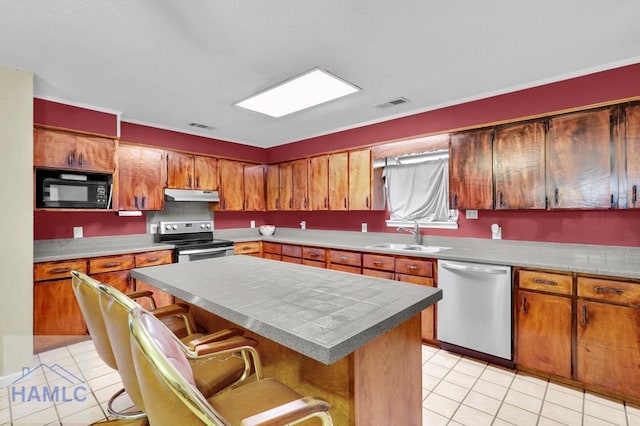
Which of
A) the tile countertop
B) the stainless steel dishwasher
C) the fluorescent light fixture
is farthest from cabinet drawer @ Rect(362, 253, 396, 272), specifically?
the fluorescent light fixture

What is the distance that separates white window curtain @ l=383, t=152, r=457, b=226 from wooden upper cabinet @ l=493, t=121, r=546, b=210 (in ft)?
2.20

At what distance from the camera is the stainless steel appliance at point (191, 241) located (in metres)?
4.11

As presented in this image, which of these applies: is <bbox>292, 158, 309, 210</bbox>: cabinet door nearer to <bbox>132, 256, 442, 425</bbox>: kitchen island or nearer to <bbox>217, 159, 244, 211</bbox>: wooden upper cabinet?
<bbox>217, 159, 244, 211</bbox>: wooden upper cabinet

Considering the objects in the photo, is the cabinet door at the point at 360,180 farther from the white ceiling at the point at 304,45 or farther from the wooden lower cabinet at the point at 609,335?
the wooden lower cabinet at the point at 609,335

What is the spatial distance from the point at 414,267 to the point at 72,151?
3802 mm

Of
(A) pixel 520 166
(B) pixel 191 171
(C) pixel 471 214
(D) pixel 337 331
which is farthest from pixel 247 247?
(D) pixel 337 331

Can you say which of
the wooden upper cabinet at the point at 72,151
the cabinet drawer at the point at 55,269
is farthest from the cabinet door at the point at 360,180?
the cabinet drawer at the point at 55,269

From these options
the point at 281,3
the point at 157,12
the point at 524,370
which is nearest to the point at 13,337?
the point at 157,12

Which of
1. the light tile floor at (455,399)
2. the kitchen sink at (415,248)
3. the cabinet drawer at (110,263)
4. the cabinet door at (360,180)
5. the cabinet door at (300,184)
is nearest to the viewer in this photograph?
the light tile floor at (455,399)

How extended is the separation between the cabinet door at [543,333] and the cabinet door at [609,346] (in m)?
0.08

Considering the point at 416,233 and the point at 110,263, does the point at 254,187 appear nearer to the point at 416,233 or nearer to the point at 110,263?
the point at 110,263

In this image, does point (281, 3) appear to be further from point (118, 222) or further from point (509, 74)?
point (118, 222)

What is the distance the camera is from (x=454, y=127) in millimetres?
3482

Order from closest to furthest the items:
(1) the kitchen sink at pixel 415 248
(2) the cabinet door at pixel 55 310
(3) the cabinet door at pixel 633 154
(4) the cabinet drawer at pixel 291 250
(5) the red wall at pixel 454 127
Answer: (3) the cabinet door at pixel 633 154, (5) the red wall at pixel 454 127, (2) the cabinet door at pixel 55 310, (1) the kitchen sink at pixel 415 248, (4) the cabinet drawer at pixel 291 250
